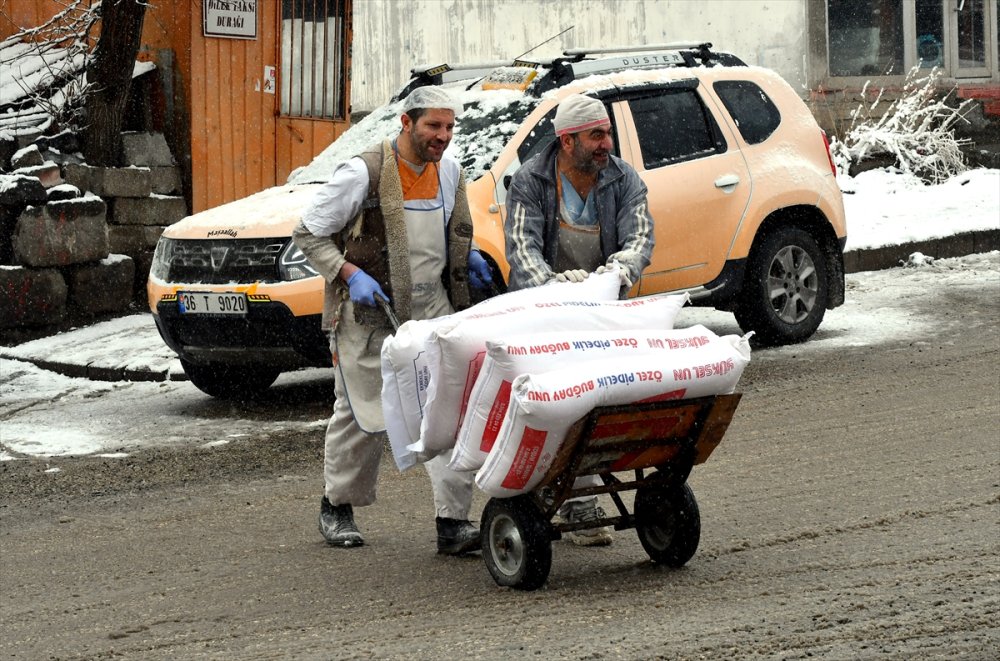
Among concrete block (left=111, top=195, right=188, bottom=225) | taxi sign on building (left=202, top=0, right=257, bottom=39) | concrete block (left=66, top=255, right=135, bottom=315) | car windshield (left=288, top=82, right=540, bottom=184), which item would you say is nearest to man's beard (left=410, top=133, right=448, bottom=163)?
car windshield (left=288, top=82, right=540, bottom=184)

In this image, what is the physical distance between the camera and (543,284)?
5746 mm

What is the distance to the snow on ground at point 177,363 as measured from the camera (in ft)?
30.3

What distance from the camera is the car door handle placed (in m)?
10.2

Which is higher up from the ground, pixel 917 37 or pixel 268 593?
pixel 917 37

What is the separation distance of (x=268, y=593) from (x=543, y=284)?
4.82 feet

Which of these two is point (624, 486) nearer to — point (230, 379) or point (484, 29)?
point (230, 379)

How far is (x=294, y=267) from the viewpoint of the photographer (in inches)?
361

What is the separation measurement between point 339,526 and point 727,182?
15.8 feet

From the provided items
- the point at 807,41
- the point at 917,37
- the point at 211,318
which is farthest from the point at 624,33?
the point at 211,318

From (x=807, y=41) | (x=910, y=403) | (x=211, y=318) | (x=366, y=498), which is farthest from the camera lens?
(x=807, y=41)

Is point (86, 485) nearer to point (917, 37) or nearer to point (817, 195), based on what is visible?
point (817, 195)

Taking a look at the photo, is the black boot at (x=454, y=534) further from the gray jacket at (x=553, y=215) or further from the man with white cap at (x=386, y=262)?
the gray jacket at (x=553, y=215)

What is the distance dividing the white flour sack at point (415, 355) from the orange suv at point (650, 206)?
357 centimetres

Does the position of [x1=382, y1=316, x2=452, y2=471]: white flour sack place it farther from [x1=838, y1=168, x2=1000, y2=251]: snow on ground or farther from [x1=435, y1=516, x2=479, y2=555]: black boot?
[x1=838, y1=168, x2=1000, y2=251]: snow on ground
